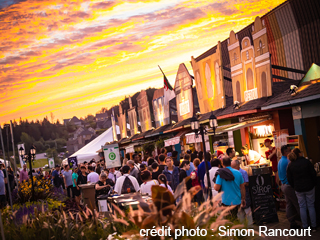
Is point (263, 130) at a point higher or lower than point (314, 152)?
higher

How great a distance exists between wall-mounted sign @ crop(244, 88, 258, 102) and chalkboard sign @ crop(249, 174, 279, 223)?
6475 mm

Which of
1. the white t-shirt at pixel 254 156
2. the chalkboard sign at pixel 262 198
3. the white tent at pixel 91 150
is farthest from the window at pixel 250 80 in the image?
the white tent at pixel 91 150

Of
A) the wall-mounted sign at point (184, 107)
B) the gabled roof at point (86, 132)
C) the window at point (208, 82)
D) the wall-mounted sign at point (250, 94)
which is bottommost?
the wall-mounted sign at point (250, 94)

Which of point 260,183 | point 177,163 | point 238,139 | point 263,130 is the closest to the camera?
point 260,183

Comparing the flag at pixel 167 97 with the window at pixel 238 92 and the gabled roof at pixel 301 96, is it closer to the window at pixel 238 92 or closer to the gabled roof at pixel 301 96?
the window at pixel 238 92

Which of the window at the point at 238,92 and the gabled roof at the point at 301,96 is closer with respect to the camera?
the gabled roof at the point at 301,96

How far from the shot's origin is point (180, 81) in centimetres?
2447

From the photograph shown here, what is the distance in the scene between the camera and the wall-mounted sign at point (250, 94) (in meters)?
15.5

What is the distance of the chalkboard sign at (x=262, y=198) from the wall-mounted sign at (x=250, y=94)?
6.48 m

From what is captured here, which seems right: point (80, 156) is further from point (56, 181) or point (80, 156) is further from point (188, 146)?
point (188, 146)

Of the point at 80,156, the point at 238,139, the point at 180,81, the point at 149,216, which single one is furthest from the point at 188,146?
the point at 149,216

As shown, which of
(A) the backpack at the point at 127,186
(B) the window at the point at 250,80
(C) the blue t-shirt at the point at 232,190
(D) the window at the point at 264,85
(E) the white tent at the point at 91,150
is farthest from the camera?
(E) the white tent at the point at 91,150

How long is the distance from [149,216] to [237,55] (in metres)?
14.7

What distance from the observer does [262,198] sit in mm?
9547
